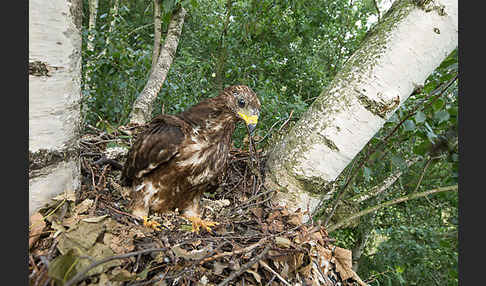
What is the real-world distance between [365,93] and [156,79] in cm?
236

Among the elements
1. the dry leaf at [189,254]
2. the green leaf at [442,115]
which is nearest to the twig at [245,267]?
the dry leaf at [189,254]

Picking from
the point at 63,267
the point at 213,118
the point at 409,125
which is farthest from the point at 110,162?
the point at 409,125

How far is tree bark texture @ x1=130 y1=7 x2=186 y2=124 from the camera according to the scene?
3.06 m

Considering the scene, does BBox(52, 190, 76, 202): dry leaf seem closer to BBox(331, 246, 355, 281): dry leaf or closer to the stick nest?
the stick nest

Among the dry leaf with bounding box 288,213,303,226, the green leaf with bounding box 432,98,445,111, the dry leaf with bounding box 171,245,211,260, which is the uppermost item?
the green leaf with bounding box 432,98,445,111

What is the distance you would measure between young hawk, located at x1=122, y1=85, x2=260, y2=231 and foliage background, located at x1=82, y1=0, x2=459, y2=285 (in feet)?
2.80

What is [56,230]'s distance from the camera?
1.16 m

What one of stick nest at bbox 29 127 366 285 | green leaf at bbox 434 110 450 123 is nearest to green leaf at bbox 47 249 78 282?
stick nest at bbox 29 127 366 285

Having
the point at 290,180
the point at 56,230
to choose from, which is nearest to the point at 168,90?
the point at 290,180

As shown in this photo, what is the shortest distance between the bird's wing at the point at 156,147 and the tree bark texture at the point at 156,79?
112 centimetres

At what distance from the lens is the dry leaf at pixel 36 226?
1105mm

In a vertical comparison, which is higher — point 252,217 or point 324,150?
point 324,150

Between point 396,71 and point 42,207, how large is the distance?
1793mm

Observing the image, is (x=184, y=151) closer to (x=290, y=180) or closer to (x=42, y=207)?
(x=290, y=180)
